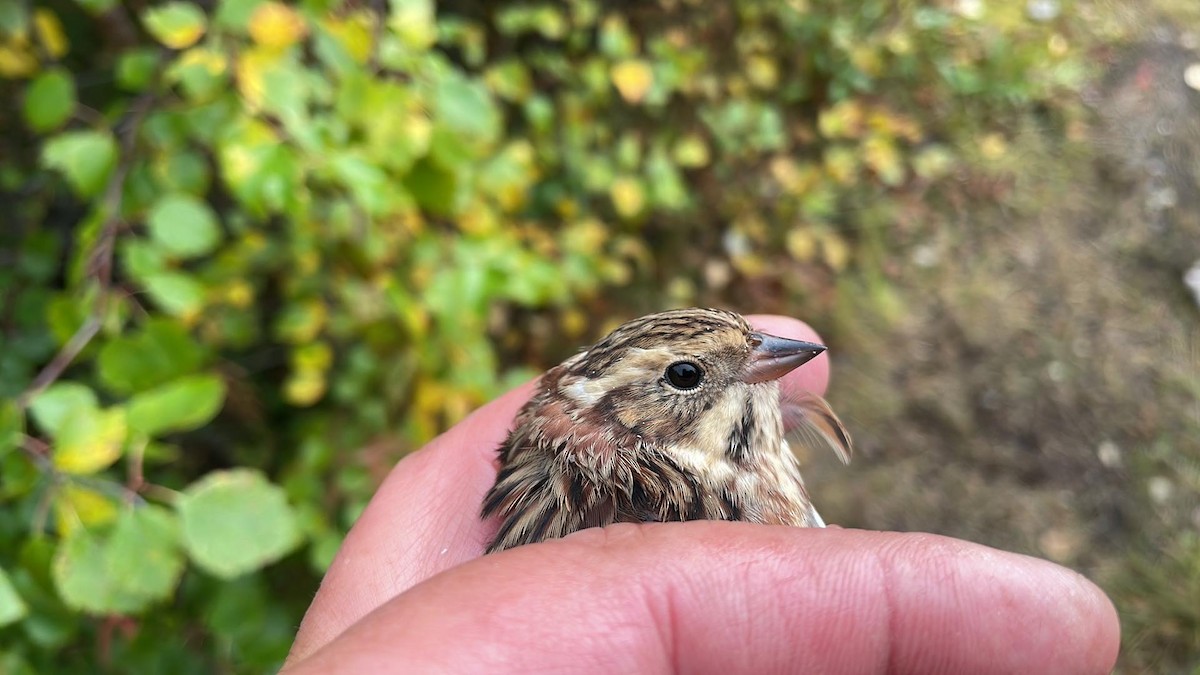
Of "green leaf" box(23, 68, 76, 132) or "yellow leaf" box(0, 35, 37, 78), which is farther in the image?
"yellow leaf" box(0, 35, 37, 78)

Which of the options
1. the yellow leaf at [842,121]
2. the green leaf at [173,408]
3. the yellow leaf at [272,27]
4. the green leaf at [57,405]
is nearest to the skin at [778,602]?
the green leaf at [173,408]

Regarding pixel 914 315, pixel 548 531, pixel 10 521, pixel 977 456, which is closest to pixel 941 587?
pixel 548 531

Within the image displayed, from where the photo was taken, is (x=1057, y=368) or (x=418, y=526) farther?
(x=1057, y=368)

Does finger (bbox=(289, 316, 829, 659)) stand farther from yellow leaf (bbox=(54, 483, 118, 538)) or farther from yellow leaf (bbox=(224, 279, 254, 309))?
yellow leaf (bbox=(224, 279, 254, 309))

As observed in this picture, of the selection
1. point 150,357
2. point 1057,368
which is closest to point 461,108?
point 150,357

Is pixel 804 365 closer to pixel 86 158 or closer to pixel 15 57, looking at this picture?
pixel 86 158

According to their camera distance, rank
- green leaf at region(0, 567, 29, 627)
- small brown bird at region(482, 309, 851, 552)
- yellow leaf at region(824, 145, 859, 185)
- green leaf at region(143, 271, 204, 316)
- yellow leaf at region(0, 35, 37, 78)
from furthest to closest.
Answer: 1. yellow leaf at region(824, 145, 859, 185)
2. yellow leaf at region(0, 35, 37, 78)
3. green leaf at region(143, 271, 204, 316)
4. small brown bird at region(482, 309, 851, 552)
5. green leaf at region(0, 567, 29, 627)

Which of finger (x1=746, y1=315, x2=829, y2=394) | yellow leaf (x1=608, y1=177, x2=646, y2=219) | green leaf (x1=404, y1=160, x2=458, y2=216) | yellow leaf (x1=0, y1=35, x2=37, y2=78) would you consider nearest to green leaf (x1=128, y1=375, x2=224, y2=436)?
green leaf (x1=404, y1=160, x2=458, y2=216)

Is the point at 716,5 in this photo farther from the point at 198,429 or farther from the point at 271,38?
the point at 198,429
